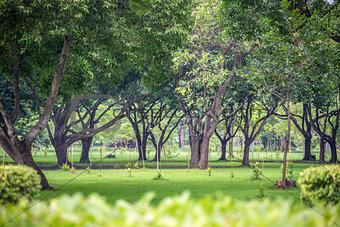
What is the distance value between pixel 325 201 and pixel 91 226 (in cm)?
520

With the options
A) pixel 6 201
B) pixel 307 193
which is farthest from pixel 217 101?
pixel 6 201

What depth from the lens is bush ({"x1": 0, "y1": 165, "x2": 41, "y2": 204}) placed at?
21.4 feet

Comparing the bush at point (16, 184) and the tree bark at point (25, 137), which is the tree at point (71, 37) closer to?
the tree bark at point (25, 137)

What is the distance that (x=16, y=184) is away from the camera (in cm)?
671

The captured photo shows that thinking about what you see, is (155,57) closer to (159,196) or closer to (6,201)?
(159,196)

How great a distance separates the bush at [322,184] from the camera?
21.7 feet

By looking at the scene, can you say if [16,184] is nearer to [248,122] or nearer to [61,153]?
[61,153]

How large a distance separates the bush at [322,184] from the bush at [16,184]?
478cm

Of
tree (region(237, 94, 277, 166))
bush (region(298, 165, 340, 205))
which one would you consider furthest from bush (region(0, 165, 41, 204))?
tree (region(237, 94, 277, 166))

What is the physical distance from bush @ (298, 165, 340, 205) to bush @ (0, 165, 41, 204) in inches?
188

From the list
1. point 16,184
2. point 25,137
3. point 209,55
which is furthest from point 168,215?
point 209,55

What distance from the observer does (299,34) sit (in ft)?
43.3

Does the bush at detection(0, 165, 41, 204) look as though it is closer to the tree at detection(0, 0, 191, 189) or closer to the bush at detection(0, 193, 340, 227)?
the bush at detection(0, 193, 340, 227)

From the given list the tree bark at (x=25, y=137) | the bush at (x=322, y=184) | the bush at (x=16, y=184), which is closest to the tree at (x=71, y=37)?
the tree bark at (x=25, y=137)
